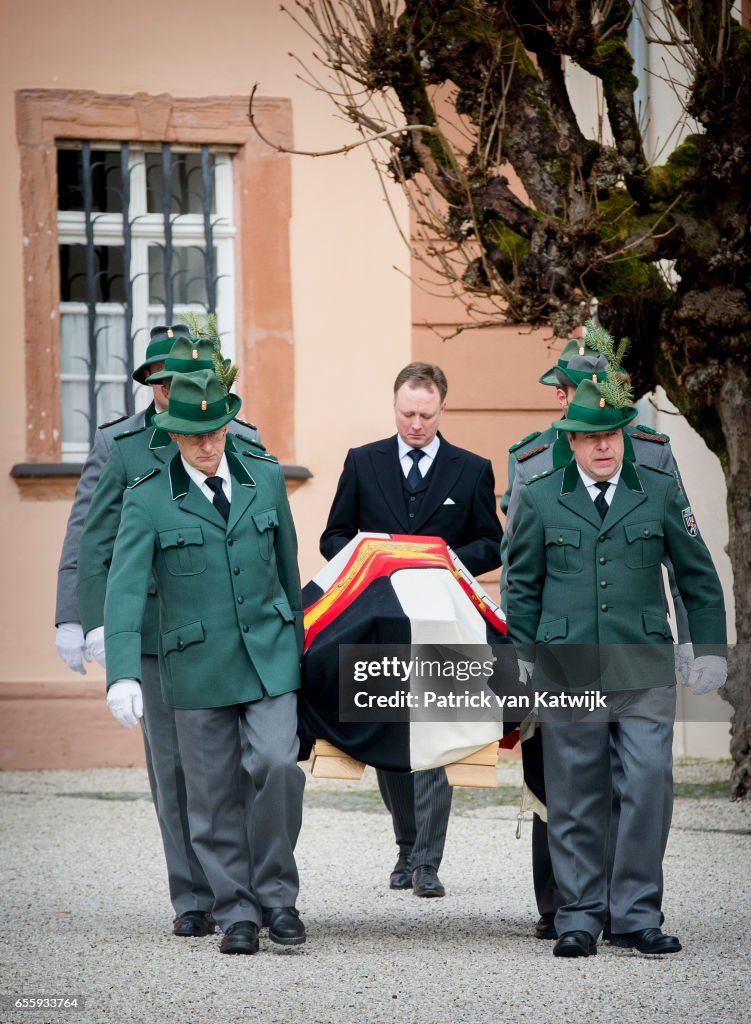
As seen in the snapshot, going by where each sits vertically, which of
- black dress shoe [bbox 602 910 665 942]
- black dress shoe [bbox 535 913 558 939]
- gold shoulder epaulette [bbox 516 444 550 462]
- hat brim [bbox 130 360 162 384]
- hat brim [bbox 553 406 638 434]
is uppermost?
hat brim [bbox 130 360 162 384]

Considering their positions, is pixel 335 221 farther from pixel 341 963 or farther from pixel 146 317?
pixel 341 963

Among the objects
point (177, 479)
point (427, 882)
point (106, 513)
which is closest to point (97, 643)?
point (106, 513)

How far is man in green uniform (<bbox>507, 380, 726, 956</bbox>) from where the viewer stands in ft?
17.8

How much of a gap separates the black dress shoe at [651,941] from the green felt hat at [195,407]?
2.04 meters

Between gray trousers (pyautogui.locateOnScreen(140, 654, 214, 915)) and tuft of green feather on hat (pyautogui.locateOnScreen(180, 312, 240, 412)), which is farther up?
tuft of green feather on hat (pyautogui.locateOnScreen(180, 312, 240, 412))

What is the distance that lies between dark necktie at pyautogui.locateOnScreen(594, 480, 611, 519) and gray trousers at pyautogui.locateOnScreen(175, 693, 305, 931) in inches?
45.0

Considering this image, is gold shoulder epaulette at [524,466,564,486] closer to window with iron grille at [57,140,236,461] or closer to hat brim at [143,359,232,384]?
hat brim at [143,359,232,384]

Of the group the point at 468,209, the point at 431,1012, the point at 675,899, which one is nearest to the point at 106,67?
the point at 468,209

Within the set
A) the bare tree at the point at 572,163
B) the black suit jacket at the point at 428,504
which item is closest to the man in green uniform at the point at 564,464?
the black suit jacket at the point at 428,504

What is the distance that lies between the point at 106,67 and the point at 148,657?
559 centimetres

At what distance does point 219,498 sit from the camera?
5.68 meters

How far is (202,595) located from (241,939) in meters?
1.07

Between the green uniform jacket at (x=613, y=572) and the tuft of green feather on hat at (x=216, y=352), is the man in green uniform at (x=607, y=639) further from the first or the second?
the tuft of green feather on hat at (x=216, y=352)

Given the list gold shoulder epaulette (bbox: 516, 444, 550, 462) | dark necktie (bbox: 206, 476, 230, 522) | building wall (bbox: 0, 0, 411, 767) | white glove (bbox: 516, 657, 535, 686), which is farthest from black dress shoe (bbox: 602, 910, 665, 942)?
building wall (bbox: 0, 0, 411, 767)
